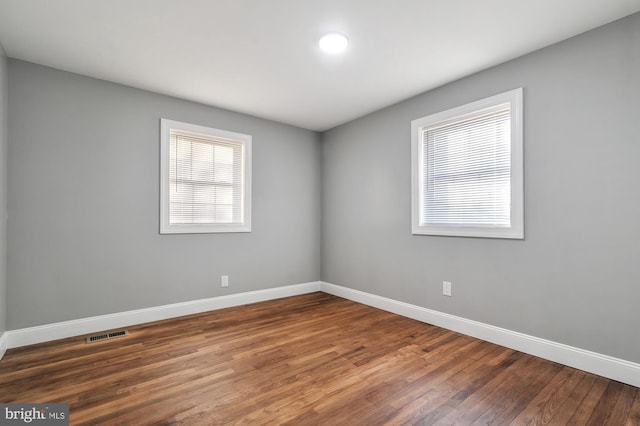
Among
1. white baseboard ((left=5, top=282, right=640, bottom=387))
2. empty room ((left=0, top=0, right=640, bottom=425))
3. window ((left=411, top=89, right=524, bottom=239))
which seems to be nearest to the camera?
empty room ((left=0, top=0, right=640, bottom=425))

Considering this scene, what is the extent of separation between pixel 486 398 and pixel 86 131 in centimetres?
411

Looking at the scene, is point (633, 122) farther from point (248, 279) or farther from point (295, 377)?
point (248, 279)

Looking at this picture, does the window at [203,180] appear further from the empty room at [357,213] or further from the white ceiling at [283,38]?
the white ceiling at [283,38]

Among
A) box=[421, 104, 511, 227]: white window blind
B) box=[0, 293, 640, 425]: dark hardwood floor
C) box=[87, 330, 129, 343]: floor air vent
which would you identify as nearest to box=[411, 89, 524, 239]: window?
box=[421, 104, 511, 227]: white window blind

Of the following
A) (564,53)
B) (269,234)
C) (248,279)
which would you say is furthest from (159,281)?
(564,53)

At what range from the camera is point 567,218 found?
2412 mm

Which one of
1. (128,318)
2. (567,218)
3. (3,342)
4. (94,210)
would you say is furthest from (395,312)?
(3,342)

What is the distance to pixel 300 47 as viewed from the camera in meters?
2.58

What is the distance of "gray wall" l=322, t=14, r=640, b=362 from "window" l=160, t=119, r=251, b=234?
230cm

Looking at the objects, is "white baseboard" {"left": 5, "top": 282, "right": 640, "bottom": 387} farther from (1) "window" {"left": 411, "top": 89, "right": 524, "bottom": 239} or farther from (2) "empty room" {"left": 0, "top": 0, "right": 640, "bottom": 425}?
(1) "window" {"left": 411, "top": 89, "right": 524, "bottom": 239}

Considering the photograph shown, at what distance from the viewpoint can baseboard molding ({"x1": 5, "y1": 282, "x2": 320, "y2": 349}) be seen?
2.75m

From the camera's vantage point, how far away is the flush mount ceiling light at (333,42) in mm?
2412

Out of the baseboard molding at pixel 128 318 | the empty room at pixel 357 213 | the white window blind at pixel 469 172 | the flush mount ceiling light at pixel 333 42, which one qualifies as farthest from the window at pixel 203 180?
the white window blind at pixel 469 172

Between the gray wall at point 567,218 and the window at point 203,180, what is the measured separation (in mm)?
2296
